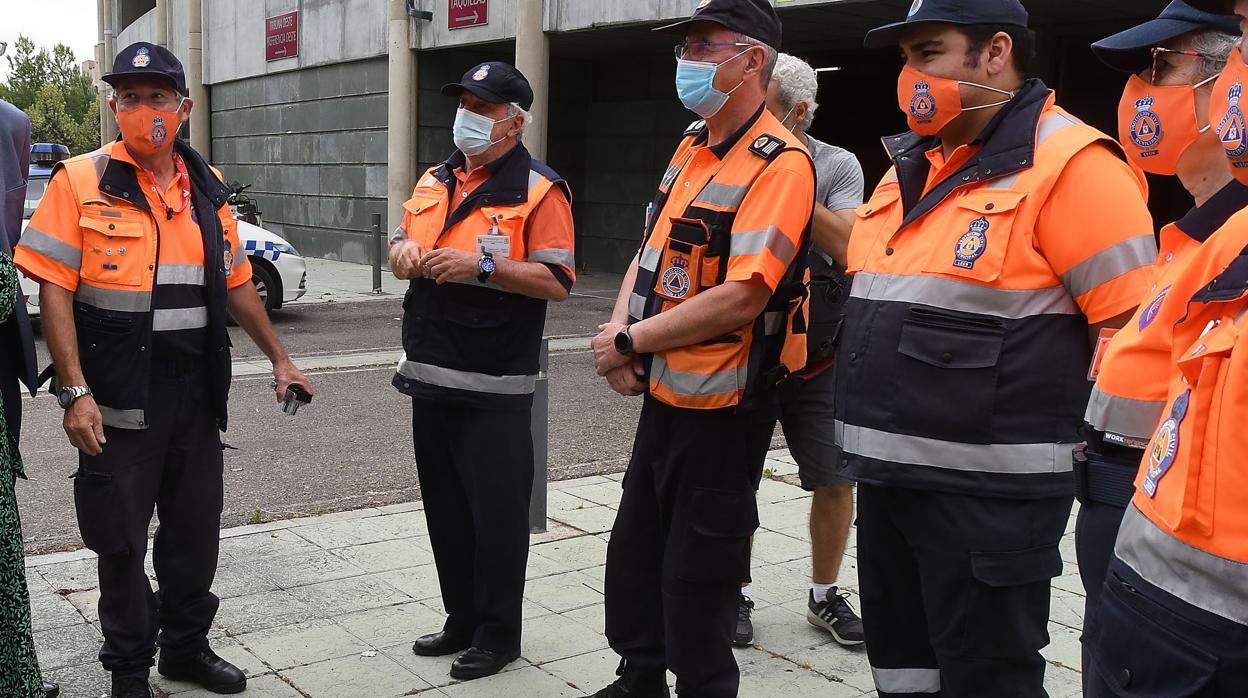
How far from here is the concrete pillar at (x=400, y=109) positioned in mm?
19922

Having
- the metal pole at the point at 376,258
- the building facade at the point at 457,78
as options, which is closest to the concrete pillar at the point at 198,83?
the building facade at the point at 457,78

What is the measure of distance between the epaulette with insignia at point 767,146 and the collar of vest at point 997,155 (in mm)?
387

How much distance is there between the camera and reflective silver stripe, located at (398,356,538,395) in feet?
13.5

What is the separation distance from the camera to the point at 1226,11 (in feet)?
7.54

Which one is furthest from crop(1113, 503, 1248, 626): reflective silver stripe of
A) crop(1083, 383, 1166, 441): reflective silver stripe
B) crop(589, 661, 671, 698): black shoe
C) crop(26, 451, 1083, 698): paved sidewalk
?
crop(26, 451, 1083, 698): paved sidewalk

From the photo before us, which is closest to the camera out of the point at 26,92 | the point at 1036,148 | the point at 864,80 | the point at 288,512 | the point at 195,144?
the point at 1036,148

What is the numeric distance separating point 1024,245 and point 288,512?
4466 millimetres

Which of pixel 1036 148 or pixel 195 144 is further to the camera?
pixel 195 144

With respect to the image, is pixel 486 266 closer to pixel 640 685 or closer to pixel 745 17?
pixel 745 17

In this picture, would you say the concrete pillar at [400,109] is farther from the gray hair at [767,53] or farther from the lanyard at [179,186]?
the gray hair at [767,53]

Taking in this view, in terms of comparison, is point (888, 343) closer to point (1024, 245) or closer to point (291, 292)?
point (1024, 245)

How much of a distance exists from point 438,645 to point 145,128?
6.74ft

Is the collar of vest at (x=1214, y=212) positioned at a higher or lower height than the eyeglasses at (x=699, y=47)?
lower

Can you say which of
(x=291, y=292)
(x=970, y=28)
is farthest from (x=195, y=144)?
(x=970, y=28)
